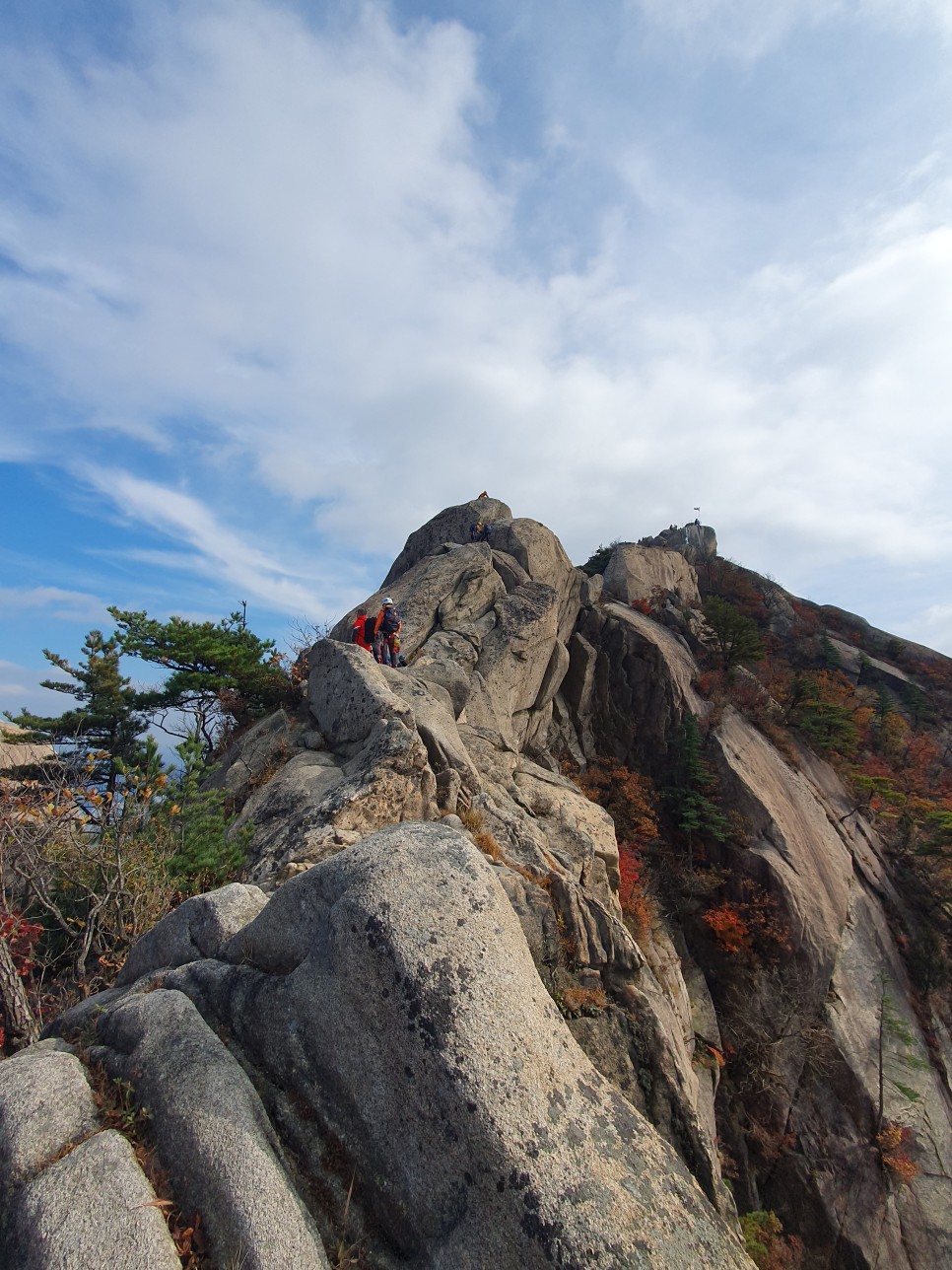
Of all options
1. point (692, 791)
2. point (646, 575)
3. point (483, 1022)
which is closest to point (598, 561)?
point (646, 575)

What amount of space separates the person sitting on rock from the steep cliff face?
3.76 ft

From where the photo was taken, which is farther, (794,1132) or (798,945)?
(798,945)

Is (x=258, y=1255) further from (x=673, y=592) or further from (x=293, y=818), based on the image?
(x=673, y=592)

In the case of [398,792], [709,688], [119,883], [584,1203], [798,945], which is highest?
[709,688]

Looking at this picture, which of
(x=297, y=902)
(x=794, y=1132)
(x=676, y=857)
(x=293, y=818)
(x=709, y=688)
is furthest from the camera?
(x=709, y=688)

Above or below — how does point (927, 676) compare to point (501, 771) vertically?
above

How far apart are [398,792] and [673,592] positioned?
104ft

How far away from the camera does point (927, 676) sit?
40719mm

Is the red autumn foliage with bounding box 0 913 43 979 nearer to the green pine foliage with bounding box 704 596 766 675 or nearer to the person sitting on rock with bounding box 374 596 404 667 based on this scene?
the person sitting on rock with bounding box 374 596 404 667

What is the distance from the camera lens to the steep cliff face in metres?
4.36

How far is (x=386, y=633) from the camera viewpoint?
17.6 metres

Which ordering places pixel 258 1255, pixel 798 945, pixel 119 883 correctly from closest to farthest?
pixel 258 1255
pixel 119 883
pixel 798 945

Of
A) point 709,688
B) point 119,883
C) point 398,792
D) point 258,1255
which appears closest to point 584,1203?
point 258,1255

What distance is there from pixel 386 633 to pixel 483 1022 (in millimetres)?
13286
